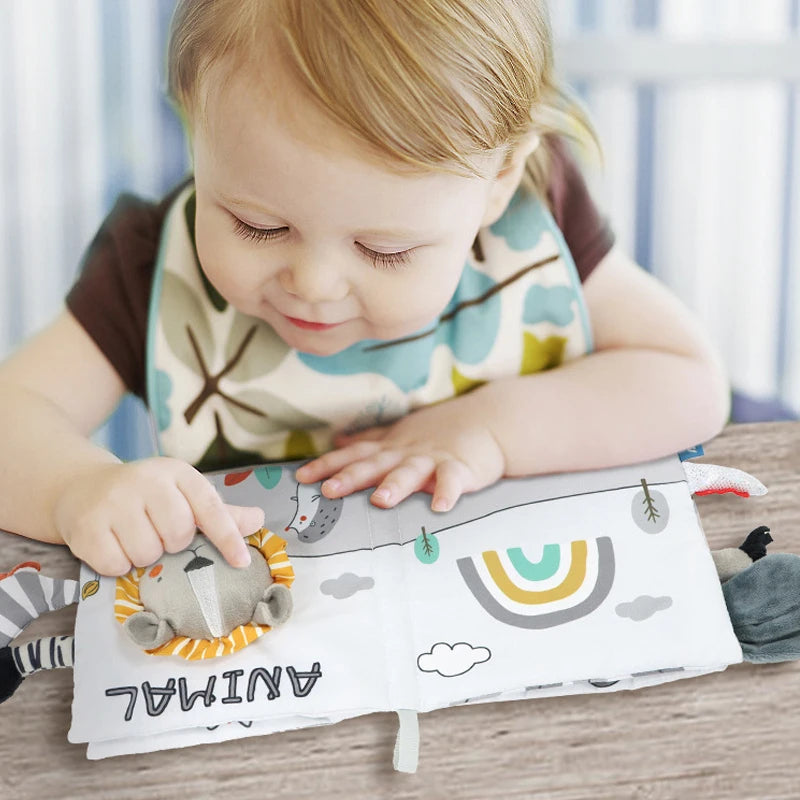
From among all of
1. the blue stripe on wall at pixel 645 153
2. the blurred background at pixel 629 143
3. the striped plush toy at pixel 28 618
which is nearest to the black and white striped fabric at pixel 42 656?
the striped plush toy at pixel 28 618

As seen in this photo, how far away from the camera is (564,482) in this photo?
0.61 meters

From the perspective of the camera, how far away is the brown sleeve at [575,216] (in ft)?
2.52

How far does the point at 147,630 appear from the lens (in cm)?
51

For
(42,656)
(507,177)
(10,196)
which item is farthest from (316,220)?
(10,196)

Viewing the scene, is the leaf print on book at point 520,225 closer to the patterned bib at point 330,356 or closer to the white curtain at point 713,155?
the patterned bib at point 330,356

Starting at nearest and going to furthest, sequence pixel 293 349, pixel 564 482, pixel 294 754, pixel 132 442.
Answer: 1. pixel 294 754
2. pixel 564 482
3. pixel 293 349
4. pixel 132 442

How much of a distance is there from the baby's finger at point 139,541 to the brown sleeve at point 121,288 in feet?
0.66

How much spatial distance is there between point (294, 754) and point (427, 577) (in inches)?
4.6

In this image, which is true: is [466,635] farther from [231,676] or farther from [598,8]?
[598,8]

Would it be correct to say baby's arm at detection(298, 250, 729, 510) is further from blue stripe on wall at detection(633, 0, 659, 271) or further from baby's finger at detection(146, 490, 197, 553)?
blue stripe on wall at detection(633, 0, 659, 271)

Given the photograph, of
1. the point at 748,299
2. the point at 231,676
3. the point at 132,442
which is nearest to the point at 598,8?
the point at 748,299

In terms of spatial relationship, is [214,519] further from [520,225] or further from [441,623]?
[520,225]

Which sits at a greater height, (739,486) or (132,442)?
(739,486)

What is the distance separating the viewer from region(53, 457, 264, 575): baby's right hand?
1.80ft
